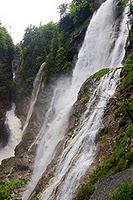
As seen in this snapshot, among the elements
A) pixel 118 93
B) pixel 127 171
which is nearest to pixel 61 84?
pixel 118 93

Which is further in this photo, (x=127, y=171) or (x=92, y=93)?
(x=92, y=93)

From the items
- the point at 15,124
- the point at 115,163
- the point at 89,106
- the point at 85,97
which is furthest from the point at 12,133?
the point at 115,163

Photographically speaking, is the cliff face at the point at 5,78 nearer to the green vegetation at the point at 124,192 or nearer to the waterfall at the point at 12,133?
the waterfall at the point at 12,133

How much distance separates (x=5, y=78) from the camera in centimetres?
6906

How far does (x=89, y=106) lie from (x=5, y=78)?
37.7 meters

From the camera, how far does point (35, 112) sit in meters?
53.4

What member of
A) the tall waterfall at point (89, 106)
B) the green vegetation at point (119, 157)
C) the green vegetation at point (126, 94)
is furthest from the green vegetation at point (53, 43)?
the green vegetation at point (119, 157)

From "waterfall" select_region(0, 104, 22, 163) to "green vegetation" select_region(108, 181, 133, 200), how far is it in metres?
38.5

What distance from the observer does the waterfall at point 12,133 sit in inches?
2209

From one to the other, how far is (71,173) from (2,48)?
52.6 metres

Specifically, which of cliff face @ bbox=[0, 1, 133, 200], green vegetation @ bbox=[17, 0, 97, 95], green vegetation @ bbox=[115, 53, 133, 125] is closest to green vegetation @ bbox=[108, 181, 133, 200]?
cliff face @ bbox=[0, 1, 133, 200]

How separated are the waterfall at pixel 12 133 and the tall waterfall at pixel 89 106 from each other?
337 inches

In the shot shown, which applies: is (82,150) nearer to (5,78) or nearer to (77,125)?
(77,125)

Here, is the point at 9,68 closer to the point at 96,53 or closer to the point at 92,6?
the point at 92,6
